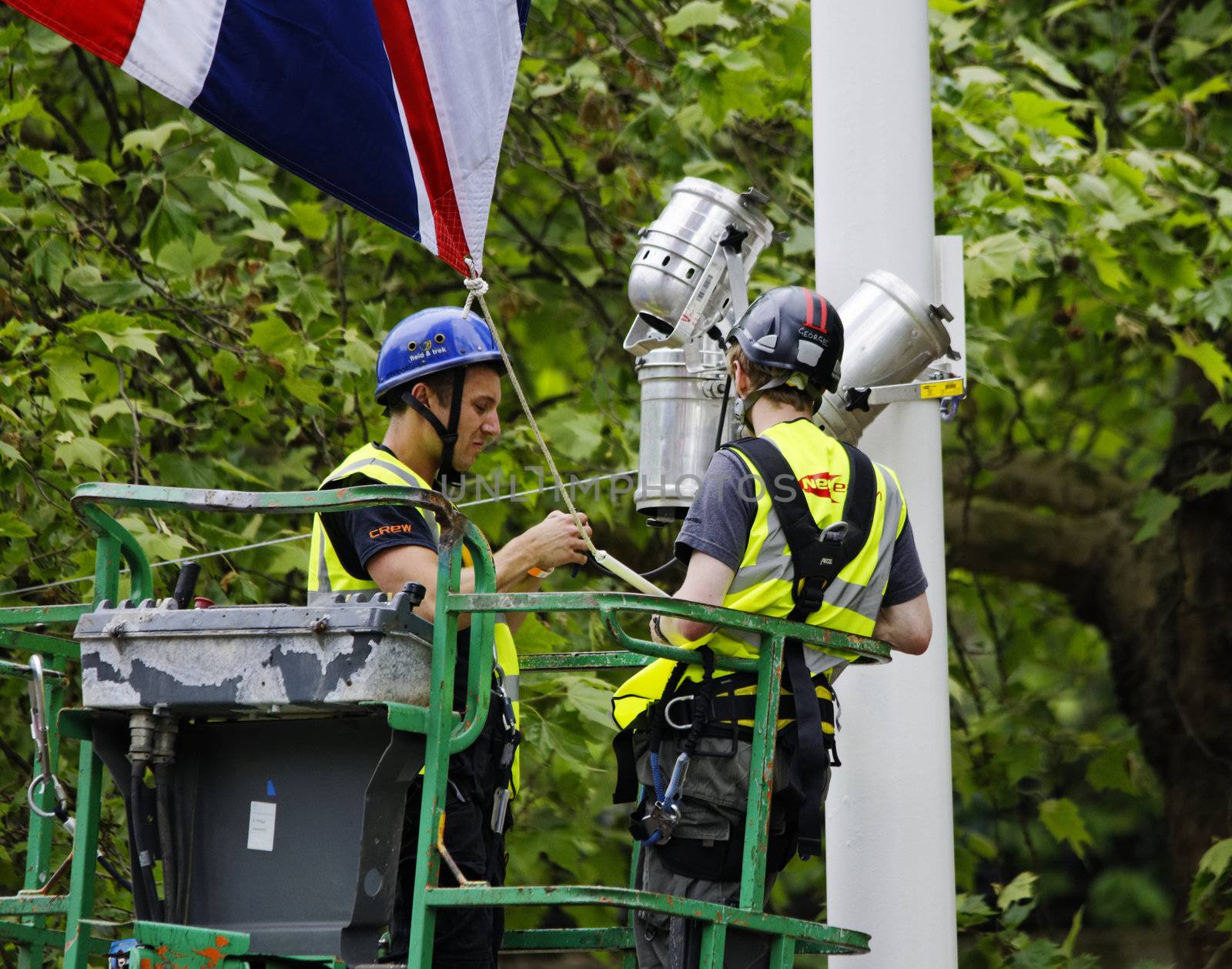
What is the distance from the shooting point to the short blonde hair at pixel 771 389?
4258 mm

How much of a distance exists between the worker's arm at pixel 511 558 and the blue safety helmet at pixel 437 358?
37 cm

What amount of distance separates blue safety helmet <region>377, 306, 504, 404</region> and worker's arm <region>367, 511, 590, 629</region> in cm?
47

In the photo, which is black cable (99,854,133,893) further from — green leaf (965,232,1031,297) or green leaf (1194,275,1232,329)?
green leaf (1194,275,1232,329)

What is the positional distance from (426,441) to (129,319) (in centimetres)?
188

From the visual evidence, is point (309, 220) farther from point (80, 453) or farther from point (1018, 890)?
point (1018, 890)

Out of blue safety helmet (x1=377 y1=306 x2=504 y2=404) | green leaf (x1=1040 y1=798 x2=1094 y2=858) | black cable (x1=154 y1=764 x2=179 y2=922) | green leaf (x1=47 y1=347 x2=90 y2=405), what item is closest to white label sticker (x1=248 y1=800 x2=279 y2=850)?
black cable (x1=154 y1=764 x2=179 y2=922)

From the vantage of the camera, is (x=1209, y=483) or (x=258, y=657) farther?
(x=1209, y=483)

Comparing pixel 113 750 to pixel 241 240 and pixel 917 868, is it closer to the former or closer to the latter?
pixel 917 868

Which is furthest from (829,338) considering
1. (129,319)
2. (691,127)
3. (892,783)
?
(691,127)

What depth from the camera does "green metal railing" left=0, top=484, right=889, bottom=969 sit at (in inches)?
133

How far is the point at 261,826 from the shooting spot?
3.58 m

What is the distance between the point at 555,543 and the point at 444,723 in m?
0.87

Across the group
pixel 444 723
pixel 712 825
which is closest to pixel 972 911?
pixel 712 825

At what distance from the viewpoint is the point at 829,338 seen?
4270 millimetres
